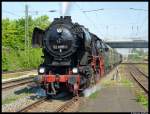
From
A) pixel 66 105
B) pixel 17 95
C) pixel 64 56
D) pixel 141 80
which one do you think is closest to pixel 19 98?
pixel 17 95

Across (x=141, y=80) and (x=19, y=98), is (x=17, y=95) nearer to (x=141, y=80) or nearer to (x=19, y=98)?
(x=19, y=98)

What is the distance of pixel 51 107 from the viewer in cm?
1455

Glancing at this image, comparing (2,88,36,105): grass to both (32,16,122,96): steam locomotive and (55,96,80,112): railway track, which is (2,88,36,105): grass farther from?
(55,96,80,112): railway track

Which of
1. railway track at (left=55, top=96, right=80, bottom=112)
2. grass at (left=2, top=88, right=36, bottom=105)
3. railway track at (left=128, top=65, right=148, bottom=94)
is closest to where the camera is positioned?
railway track at (left=55, top=96, right=80, bottom=112)

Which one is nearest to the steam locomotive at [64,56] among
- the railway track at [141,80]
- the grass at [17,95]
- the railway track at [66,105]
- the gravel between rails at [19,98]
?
the railway track at [66,105]

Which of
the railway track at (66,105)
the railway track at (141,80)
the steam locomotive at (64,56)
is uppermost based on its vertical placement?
the steam locomotive at (64,56)

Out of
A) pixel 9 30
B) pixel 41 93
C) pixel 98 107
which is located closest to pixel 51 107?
pixel 98 107

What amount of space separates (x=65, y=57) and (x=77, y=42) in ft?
2.94

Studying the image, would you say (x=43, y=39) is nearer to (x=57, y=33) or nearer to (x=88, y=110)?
(x=57, y=33)

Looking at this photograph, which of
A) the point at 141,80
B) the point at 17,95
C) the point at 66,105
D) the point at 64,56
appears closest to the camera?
the point at 66,105

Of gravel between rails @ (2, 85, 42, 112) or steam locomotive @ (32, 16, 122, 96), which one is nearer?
gravel between rails @ (2, 85, 42, 112)

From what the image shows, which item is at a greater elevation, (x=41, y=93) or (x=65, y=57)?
(x=65, y=57)

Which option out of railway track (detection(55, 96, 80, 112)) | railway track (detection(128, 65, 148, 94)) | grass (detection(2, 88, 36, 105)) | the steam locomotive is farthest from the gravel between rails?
railway track (detection(128, 65, 148, 94))

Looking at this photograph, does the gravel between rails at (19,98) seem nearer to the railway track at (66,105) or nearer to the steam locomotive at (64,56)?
the steam locomotive at (64,56)
